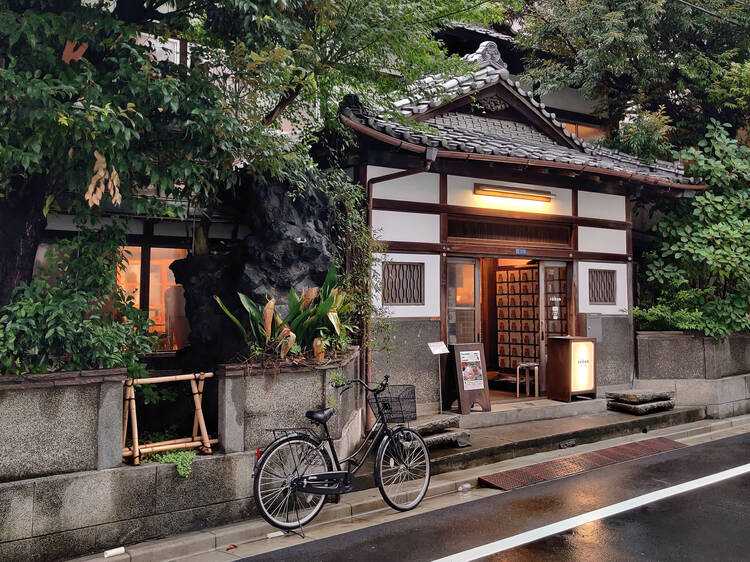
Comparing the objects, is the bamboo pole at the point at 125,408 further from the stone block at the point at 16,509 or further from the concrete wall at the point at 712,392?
the concrete wall at the point at 712,392

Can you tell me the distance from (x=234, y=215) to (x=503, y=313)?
7.66 metres

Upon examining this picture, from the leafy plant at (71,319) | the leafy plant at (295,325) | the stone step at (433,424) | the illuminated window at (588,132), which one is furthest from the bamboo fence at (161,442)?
the illuminated window at (588,132)

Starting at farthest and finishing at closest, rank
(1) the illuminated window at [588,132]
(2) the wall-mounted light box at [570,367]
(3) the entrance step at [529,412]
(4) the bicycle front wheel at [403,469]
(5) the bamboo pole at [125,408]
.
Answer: (1) the illuminated window at [588,132] < (2) the wall-mounted light box at [570,367] < (3) the entrance step at [529,412] < (4) the bicycle front wheel at [403,469] < (5) the bamboo pole at [125,408]

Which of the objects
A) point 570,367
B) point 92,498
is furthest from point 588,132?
point 92,498

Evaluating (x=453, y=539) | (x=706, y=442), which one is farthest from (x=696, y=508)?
(x=706, y=442)

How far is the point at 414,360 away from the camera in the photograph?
11.3 meters

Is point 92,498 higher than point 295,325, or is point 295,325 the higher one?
point 295,325

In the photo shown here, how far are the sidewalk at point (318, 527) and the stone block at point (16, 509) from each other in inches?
24.6

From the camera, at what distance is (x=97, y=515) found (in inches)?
245

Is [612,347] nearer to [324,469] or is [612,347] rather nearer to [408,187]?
[408,187]

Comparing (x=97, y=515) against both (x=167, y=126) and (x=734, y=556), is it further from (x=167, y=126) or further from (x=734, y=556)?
(x=734, y=556)

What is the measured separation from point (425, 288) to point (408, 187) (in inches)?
73.3

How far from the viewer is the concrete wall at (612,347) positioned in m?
13.6

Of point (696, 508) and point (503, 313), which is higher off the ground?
point (503, 313)
